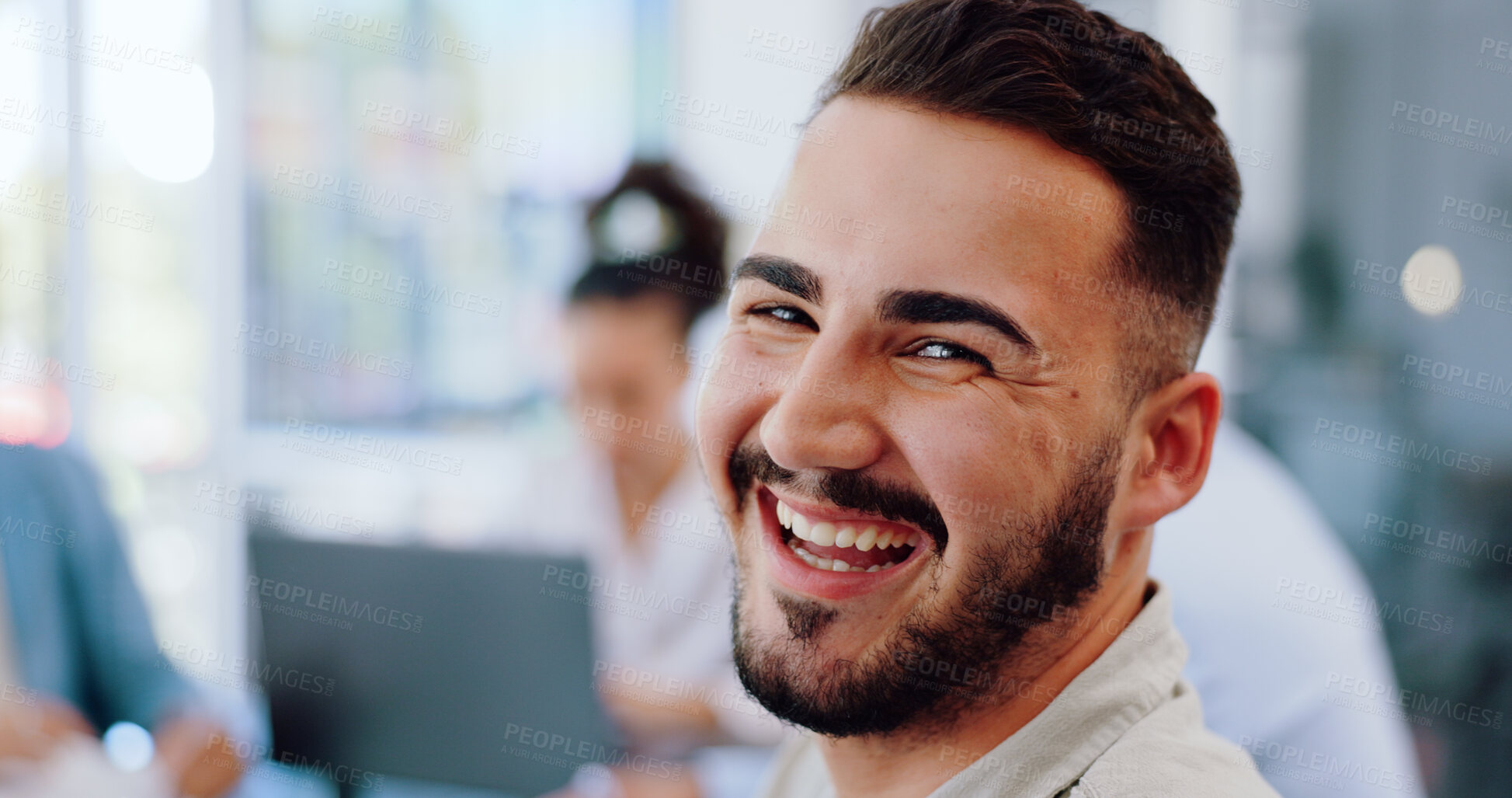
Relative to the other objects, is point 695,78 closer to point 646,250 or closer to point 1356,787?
point 646,250

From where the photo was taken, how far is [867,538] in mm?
812

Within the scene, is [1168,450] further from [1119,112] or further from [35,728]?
[35,728]

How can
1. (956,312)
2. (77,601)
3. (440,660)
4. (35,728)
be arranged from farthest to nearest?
(77,601) → (35,728) → (440,660) → (956,312)

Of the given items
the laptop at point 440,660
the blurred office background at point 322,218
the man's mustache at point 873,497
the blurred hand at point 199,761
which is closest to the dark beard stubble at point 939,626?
the man's mustache at point 873,497

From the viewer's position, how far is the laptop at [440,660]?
1.49m

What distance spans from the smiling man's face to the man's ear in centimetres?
3

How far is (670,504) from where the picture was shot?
2.14 meters

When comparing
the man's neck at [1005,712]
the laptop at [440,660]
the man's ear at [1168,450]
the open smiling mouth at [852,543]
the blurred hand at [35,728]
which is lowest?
the blurred hand at [35,728]

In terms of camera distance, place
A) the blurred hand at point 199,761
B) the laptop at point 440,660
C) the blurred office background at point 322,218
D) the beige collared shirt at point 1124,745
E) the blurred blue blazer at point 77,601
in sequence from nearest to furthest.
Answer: the beige collared shirt at point 1124,745
the laptop at point 440,660
the blurred hand at point 199,761
the blurred blue blazer at point 77,601
the blurred office background at point 322,218

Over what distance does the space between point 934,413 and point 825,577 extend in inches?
6.5

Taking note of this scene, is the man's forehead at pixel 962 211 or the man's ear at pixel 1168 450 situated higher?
the man's forehead at pixel 962 211

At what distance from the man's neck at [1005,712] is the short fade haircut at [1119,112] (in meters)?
0.19

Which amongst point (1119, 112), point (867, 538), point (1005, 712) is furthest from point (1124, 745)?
point (1119, 112)

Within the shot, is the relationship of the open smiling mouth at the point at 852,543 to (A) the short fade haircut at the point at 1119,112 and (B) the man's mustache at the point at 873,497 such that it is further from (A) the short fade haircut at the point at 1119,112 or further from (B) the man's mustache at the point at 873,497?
(A) the short fade haircut at the point at 1119,112
